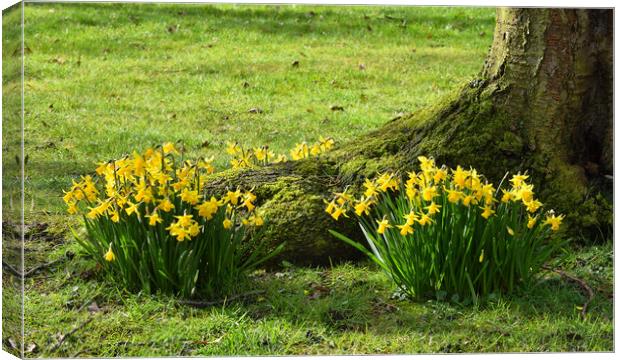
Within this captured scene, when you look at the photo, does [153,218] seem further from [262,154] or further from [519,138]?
[519,138]

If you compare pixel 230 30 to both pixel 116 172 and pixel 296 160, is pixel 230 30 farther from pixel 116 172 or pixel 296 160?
pixel 116 172

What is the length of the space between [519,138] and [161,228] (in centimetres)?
169

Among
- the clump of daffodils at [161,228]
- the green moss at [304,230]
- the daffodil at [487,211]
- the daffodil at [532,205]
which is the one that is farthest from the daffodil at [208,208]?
the daffodil at [532,205]

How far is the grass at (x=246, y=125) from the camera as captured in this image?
4020mm

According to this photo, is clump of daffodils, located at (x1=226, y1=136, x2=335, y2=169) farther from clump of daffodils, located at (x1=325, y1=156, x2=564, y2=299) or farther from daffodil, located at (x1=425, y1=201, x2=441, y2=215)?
daffodil, located at (x1=425, y1=201, x2=441, y2=215)

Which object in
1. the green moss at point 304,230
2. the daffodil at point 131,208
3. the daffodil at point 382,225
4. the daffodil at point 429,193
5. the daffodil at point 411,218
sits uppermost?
the daffodil at point 429,193

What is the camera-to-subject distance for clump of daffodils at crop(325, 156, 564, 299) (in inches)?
157

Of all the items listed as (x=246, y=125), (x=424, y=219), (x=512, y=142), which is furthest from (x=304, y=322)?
(x=246, y=125)

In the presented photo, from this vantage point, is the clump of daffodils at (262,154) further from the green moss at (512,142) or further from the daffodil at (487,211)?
the daffodil at (487,211)

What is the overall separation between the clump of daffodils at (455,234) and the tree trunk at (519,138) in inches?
18.1

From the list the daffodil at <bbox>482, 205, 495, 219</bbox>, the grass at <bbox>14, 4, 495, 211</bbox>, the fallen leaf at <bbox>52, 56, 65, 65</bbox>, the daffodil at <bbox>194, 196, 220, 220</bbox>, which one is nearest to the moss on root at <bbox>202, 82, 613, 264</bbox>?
the daffodil at <bbox>194, 196, 220, 220</bbox>

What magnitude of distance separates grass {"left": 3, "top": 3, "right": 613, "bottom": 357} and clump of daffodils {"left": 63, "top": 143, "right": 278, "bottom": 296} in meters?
0.11

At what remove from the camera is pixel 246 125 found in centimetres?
753

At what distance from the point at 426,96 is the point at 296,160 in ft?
11.7
